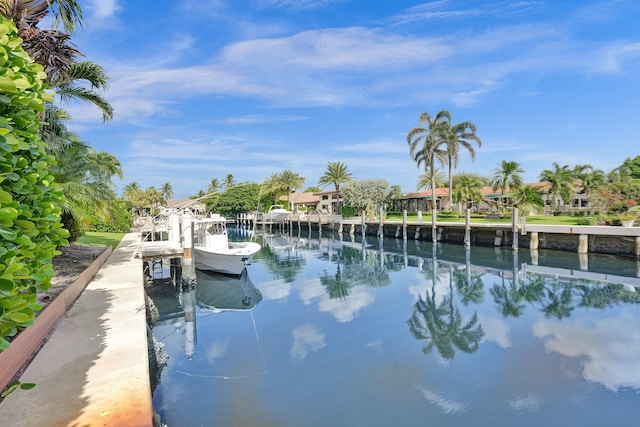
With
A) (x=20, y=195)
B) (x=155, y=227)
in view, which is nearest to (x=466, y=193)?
(x=155, y=227)

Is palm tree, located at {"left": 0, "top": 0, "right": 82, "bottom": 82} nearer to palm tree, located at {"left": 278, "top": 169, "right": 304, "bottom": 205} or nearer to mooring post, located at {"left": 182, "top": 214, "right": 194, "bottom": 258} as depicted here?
mooring post, located at {"left": 182, "top": 214, "right": 194, "bottom": 258}

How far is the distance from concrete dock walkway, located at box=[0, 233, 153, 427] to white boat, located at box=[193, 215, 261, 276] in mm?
10133

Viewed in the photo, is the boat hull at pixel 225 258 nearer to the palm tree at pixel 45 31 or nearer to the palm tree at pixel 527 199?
the palm tree at pixel 45 31

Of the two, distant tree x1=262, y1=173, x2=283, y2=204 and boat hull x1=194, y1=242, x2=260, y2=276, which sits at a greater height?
distant tree x1=262, y1=173, x2=283, y2=204

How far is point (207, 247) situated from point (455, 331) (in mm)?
12715

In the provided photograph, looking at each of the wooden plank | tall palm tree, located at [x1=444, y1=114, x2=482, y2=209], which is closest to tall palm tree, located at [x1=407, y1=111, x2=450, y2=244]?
tall palm tree, located at [x1=444, y1=114, x2=482, y2=209]

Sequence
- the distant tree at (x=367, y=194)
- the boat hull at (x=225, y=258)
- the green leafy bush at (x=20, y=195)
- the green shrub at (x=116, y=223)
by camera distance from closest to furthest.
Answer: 1. the green leafy bush at (x=20, y=195)
2. the boat hull at (x=225, y=258)
3. the green shrub at (x=116, y=223)
4. the distant tree at (x=367, y=194)

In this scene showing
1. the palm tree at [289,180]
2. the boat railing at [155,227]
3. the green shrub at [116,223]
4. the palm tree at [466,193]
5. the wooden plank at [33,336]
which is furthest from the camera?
the palm tree at [289,180]

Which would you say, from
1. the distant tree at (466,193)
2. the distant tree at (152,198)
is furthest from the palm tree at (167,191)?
the distant tree at (466,193)

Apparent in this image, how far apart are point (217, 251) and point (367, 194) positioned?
4026 cm

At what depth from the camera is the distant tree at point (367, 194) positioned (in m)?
56.1

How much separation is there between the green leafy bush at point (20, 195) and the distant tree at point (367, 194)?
51.5 m

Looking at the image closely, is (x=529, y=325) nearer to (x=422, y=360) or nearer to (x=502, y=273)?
(x=422, y=360)

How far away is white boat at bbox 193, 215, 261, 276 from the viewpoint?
18062 millimetres
